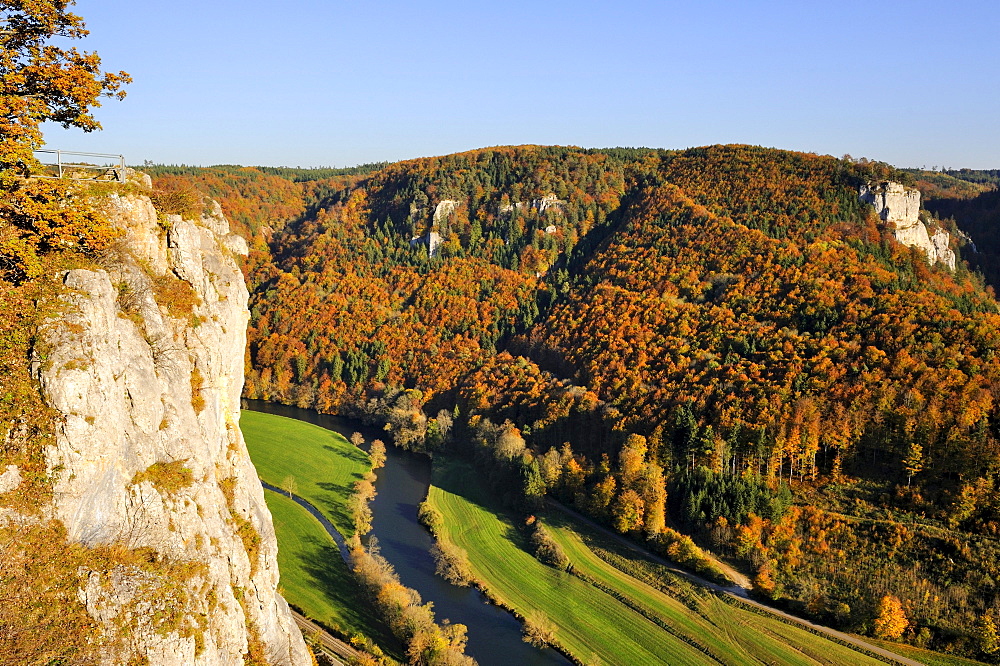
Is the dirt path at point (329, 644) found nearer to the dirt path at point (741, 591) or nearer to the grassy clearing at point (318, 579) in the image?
the grassy clearing at point (318, 579)

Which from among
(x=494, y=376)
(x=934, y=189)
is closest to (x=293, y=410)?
(x=494, y=376)

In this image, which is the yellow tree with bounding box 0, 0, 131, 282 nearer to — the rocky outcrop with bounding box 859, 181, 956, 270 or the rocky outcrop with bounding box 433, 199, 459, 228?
the rocky outcrop with bounding box 859, 181, 956, 270

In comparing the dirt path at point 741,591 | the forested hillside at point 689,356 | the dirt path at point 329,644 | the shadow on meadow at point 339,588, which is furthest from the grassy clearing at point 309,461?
the dirt path at point 741,591

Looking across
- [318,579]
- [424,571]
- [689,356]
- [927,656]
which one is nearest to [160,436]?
[318,579]

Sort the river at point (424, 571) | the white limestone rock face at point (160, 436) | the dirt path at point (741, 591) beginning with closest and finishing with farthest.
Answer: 1. the white limestone rock face at point (160, 436)
2. the dirt path at point (741, 591)
3. the river at point (424, 571)

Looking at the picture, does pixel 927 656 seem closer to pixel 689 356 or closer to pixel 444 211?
pixel 689 356

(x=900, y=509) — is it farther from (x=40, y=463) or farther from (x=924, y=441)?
(x=40, y=463)
